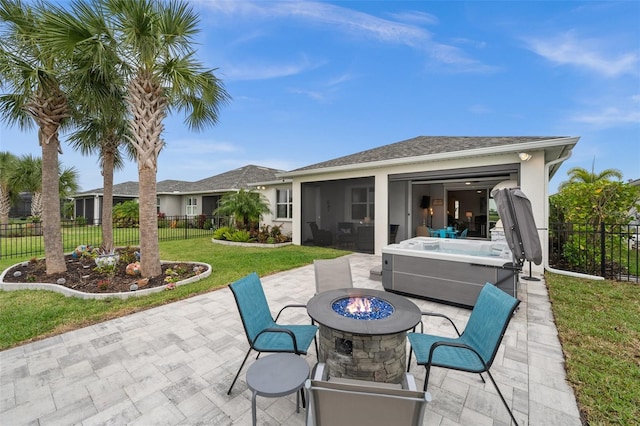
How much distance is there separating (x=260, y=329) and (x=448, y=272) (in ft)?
11.5

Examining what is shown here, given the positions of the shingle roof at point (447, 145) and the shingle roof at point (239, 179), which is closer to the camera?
the shingle roof at point (447, 145)

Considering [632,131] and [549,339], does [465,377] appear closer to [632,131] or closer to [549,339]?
[549,339]

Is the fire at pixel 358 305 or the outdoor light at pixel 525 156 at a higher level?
the outdoor light at pixel 525 156

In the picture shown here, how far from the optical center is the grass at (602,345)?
2275 millimetres

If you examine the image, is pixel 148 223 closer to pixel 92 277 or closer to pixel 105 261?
pixel 105 261

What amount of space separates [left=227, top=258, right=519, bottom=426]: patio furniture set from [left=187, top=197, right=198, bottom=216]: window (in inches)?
789

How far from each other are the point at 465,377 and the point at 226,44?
12.4m

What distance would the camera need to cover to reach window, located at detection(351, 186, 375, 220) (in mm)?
12828

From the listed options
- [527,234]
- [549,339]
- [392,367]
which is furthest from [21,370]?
[527,234]

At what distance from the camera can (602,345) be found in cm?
328

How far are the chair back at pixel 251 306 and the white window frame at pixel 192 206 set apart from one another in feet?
65.5

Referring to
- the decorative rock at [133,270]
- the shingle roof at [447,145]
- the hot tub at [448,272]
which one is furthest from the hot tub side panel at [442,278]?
the decorative rock at [133,270]

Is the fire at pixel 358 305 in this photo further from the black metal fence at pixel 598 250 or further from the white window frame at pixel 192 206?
the white window frame at pixel 192 206

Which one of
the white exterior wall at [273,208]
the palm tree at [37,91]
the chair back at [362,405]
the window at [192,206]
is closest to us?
the chair back at [362,405]
